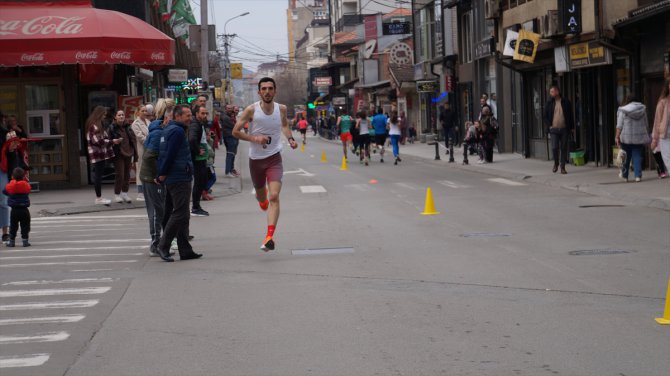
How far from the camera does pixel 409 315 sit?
8.25m

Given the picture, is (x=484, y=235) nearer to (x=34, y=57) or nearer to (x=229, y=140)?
(x=34, y=57)

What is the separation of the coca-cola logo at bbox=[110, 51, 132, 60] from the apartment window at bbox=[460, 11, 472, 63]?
2364 centimetres

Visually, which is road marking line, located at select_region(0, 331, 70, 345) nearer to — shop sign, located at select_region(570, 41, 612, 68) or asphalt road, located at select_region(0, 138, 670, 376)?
asphalt road, located at select_region(0, 138, 670, 376)

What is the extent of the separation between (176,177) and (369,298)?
3.99 meters

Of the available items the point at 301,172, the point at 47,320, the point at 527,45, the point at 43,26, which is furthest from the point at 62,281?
the point at 301,172

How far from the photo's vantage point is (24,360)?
280 inches

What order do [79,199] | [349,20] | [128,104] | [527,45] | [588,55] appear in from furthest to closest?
[349,20] → [527,45] → [128,104] → [588,55] → [79,199]

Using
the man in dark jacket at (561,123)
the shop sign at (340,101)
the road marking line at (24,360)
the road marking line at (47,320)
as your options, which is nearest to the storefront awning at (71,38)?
the man in dark jacket at (561,123)

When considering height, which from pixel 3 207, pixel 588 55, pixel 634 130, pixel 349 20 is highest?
pixel 349 20

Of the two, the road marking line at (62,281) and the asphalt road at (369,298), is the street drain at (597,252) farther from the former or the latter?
the road marking line at (62,281)

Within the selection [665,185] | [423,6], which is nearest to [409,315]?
[665,185]

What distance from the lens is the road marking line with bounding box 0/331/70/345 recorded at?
7.76 metres

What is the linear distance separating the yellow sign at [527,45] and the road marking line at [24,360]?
76.3ft

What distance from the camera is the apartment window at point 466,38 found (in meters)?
45.3
